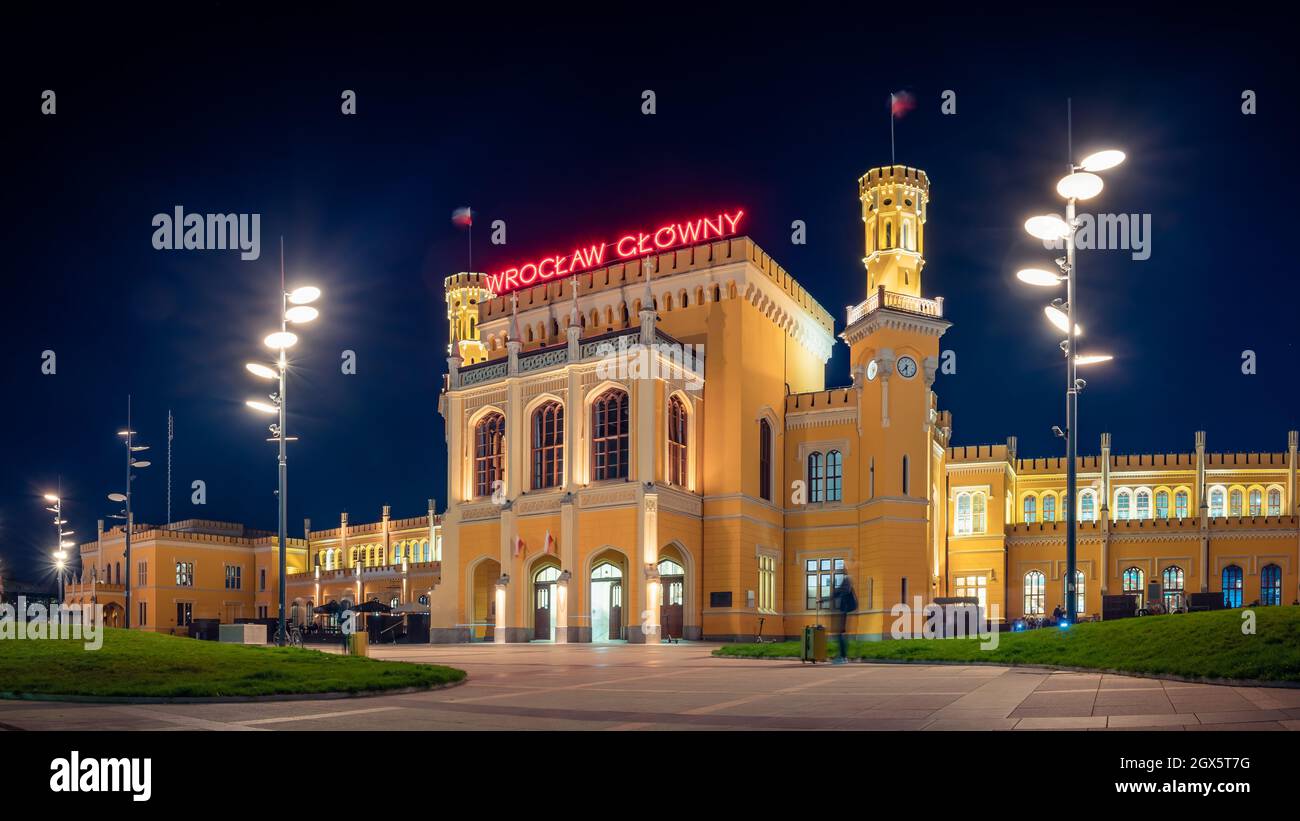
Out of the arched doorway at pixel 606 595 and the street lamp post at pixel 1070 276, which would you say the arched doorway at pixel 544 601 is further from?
the street lamp post at pixel 1070 276

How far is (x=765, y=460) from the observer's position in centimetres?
5091

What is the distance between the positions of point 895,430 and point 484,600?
64.2ft

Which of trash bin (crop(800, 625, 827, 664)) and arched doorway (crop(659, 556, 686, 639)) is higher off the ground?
trash bin (crop(800, 625, 827, 664))

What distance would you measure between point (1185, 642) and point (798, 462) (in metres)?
35.4

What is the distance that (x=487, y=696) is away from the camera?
591 inches

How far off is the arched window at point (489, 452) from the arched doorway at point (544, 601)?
4.51m

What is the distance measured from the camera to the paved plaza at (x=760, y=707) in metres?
10.2

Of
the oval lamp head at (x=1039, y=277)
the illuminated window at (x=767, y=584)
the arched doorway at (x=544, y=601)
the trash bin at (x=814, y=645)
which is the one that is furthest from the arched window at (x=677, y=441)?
the oval lamp head at (x=1039, y=277)

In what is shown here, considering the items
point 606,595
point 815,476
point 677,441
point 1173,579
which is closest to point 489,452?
point 606,595

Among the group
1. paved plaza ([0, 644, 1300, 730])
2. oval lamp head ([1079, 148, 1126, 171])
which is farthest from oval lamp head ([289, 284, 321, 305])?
oval lamp head ([1079, 148, 1126, 171])

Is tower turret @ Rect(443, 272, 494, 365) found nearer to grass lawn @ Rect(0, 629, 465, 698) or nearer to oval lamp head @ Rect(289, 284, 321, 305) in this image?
oval lamp head @ Rect(289, 284, 321, 305)

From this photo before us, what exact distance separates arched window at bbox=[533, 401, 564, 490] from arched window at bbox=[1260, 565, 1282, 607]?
37.3 metres

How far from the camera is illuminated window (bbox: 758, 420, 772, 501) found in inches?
1987
